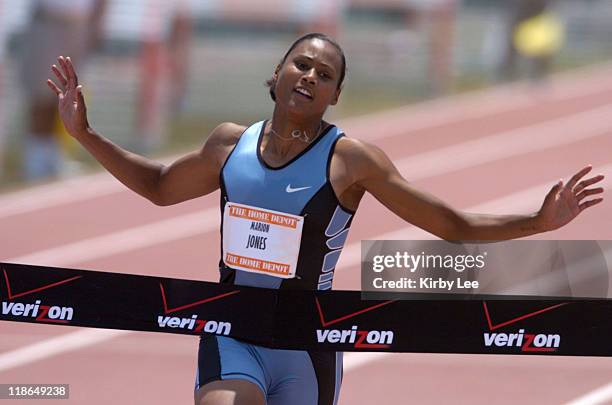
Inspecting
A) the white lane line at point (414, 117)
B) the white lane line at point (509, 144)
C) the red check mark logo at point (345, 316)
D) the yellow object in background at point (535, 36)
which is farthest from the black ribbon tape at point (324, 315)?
the yellow object in background at point (535, 36)

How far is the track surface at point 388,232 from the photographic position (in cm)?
708

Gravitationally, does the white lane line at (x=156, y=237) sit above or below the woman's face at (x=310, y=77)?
above

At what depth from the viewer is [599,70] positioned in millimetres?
23828

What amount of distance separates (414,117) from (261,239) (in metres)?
14.7

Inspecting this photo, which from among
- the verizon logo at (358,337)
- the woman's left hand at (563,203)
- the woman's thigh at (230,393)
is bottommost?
the woman's thigh at (230,393)

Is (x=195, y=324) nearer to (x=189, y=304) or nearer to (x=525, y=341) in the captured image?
(x=189, y=304)

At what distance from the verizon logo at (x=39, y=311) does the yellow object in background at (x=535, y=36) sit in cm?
1720

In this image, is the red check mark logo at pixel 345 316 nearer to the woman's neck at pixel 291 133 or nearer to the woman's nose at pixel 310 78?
the woman's neck at pixel 291 133

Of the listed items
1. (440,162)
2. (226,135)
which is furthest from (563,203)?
(440,162)

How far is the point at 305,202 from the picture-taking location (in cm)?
425

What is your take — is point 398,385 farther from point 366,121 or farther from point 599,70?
point 599,70

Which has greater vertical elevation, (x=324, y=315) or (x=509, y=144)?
(x=509, y=144)

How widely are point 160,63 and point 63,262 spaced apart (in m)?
6.62

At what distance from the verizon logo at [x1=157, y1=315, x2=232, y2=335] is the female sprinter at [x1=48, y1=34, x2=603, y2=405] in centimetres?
4
